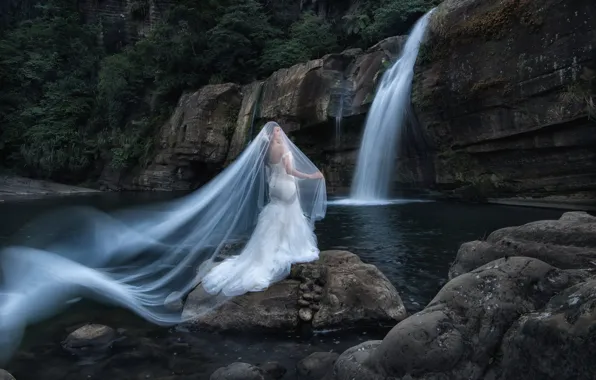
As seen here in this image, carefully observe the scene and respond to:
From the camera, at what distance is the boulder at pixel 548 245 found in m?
4.10

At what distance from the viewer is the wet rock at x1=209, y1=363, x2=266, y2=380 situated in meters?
4.54

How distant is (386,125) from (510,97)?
5.66 metres

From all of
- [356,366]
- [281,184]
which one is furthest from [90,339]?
[356,366]

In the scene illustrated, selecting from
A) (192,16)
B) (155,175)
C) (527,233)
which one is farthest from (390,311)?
(192,16)

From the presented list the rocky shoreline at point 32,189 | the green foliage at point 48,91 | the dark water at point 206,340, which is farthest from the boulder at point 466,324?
the green foliage at point 48,91

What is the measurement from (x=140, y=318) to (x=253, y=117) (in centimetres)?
2117

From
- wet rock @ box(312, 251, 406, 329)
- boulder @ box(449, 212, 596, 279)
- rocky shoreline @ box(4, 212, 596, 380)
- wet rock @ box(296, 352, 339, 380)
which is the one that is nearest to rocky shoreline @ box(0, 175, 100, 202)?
wet rock @ box(312, 251, 406, 329)

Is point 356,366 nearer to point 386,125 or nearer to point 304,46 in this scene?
point 386,125

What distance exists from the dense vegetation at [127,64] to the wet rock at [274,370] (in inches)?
896

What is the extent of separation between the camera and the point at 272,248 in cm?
704

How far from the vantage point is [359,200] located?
2148cm

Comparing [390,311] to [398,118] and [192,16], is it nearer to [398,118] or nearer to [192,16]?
[398,118]

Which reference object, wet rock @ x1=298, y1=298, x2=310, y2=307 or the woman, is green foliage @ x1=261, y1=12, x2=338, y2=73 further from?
wet rock @ x1=298, y1=298, x2=310, y2=307

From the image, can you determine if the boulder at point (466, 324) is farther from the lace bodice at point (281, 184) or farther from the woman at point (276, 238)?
the lace bodice at point (281, 184)
